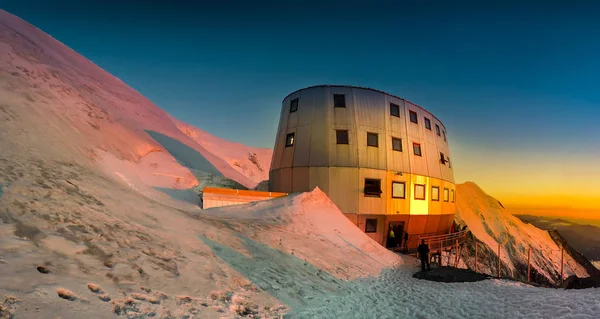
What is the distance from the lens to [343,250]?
51.5ft

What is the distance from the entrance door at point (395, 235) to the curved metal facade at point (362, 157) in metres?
0.42

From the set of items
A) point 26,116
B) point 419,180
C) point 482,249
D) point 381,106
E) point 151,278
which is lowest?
point 482,249

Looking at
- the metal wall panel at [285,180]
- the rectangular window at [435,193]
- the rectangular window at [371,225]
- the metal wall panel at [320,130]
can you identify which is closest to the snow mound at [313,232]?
the metal wall panel at [320,130]

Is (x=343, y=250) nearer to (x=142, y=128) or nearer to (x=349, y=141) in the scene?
(x=349, y=141)

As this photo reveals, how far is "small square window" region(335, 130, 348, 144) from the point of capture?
989 inches

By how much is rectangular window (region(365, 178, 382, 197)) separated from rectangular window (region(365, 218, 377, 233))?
218cm

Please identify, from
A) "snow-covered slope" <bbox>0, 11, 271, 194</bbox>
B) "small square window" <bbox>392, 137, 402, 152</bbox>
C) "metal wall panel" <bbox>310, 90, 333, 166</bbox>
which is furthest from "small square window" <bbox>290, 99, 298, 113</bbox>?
"snow-covered slope" <bbox>0, 11, 271, 194</bbox>

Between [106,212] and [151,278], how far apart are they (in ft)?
11.5

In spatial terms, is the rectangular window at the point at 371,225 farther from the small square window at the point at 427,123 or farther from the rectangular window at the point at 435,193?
the small square window at the point at 427,123

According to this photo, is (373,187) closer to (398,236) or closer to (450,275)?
(398,236)

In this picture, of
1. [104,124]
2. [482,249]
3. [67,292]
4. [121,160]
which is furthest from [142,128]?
[482,249]

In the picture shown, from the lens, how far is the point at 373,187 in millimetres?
24719

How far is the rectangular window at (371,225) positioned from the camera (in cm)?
2459

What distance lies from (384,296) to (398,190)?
1617 cm
